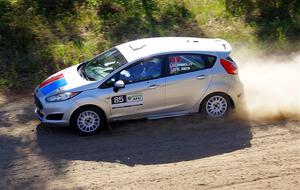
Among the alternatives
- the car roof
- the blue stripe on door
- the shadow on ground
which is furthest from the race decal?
the blue stripe on door

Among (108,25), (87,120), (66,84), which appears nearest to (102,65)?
(66,84)

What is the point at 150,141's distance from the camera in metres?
10.4

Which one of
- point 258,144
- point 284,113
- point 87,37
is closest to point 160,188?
point 258,144

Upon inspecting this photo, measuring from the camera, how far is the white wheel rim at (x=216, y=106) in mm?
11297

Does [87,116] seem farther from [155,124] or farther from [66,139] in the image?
[155,124]

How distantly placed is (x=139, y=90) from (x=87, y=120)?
1.25 meters

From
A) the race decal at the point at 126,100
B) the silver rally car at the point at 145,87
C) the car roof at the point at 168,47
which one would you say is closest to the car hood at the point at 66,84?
the silver rally car at the point at 145,87

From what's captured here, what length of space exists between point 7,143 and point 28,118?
1.41 m

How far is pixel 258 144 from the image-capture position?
33.4 ft

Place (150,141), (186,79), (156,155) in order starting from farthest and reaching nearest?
(186,79), (150,141), (156,155)

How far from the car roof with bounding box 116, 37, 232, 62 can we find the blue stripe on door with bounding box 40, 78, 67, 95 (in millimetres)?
1446

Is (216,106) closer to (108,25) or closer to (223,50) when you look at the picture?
(223,50)

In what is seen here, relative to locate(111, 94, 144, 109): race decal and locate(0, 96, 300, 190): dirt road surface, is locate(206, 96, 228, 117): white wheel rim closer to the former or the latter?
locate(0, 96, 300, 190): dirt road surface

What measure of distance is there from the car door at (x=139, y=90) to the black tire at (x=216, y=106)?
101 centimetres
